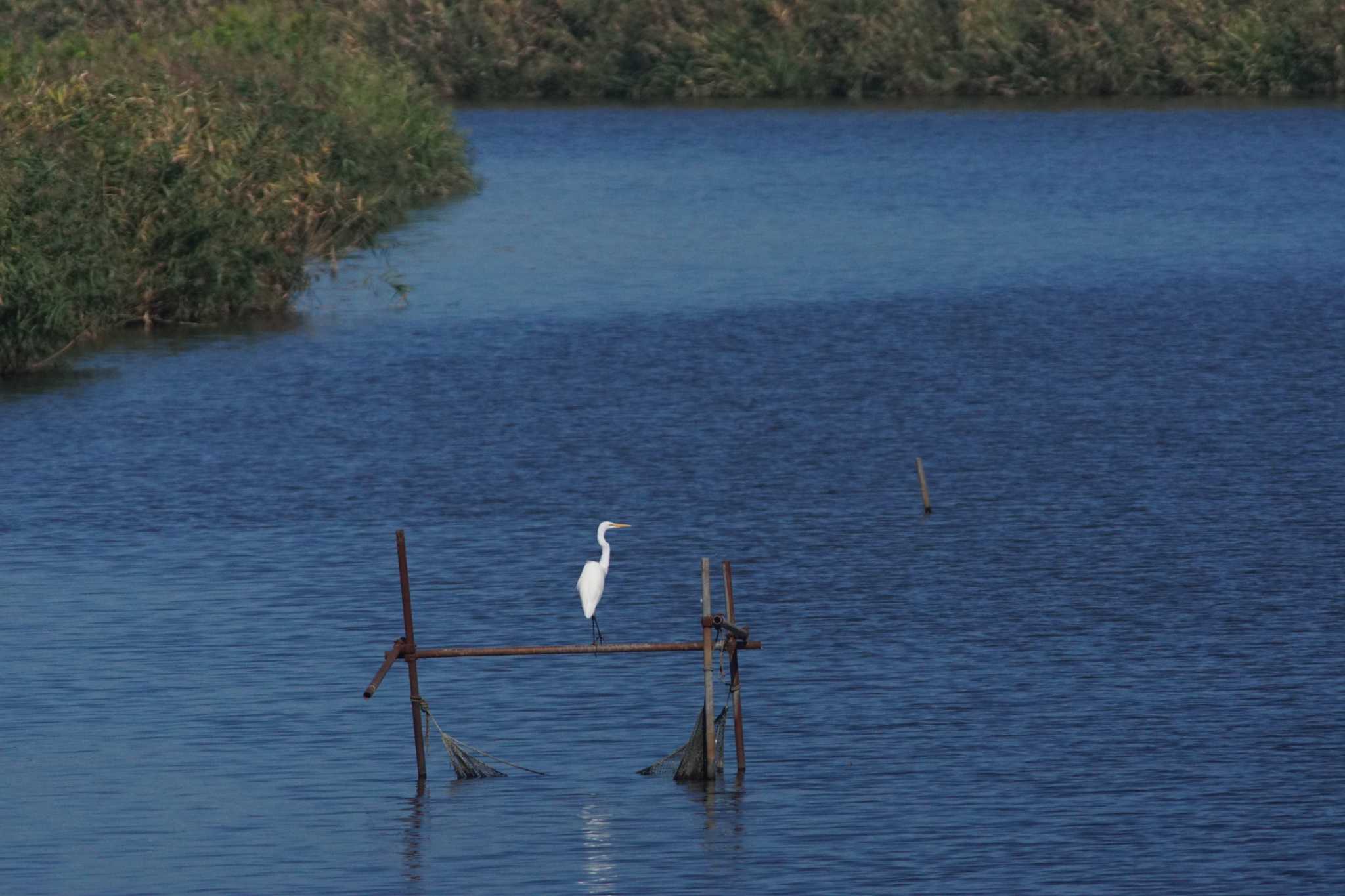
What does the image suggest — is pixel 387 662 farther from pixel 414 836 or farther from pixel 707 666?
pixel 707 666

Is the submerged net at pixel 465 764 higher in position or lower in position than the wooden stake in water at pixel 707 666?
lower

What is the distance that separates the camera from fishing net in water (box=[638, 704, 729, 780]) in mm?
22625

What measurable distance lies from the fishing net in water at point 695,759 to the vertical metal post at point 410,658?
1934 millimetres

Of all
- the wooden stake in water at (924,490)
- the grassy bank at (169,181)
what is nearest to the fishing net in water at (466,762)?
the wooden stake in water at (924,490)

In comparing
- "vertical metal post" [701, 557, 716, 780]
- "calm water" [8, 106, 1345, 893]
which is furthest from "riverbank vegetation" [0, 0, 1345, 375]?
"vertical metal post" [701, 557, 716, 780]

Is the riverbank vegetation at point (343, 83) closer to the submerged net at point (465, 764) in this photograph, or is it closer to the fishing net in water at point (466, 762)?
the fishing net in water at point (466, 762)

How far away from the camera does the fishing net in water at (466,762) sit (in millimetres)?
22750

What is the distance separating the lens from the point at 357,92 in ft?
231

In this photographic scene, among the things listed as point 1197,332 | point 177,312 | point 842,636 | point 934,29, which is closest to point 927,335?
point 1197,332

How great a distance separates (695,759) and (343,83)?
49393 millimetres

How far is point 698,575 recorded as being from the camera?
30.6 metres

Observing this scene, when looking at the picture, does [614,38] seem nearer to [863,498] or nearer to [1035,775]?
[863,498]

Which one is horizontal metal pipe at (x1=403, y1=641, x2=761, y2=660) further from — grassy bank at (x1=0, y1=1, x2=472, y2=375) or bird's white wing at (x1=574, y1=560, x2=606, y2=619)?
grassy bank at (x1=0, y1=1, x2=472, y2=375)

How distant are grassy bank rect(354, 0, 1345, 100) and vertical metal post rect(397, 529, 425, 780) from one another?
85.2 metres
